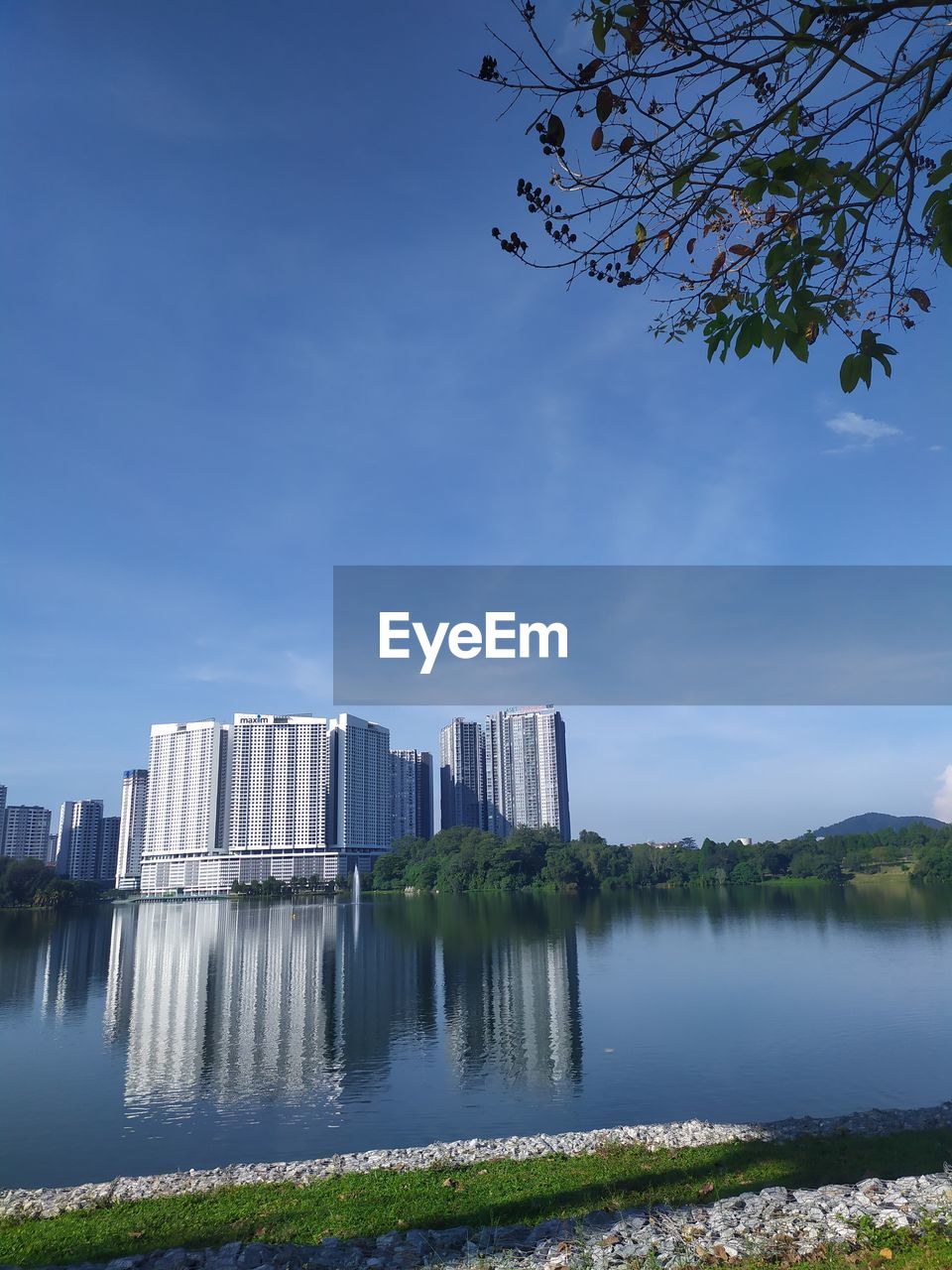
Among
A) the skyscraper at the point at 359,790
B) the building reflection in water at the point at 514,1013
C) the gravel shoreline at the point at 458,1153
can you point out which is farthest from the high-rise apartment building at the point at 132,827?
the gravel shoreline at the point at 458,1153

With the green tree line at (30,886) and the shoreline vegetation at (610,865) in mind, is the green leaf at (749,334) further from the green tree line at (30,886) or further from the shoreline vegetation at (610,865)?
the green tree line at (30,886)

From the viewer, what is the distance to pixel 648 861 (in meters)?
91.4

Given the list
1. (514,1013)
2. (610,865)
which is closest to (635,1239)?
(514,1013)

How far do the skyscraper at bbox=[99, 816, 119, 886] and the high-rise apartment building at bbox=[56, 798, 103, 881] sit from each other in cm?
58

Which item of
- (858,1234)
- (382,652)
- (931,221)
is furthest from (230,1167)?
(931,221)

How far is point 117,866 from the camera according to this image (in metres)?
131

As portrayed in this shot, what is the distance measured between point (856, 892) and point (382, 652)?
202 feet

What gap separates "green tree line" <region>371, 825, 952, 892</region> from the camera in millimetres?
85000

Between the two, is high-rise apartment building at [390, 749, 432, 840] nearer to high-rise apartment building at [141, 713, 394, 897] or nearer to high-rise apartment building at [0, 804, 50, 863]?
high-rise apartment building at [141, 713, 394, 897]

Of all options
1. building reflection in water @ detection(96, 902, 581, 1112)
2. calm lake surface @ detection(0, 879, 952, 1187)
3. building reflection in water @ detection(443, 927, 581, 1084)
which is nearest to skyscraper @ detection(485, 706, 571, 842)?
building reflection in water @ detection(96, 902, 581, 1112)

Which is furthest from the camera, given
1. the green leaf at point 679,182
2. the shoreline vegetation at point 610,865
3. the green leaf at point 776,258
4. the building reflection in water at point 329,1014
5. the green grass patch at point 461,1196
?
the shoreline vegetation at point 610,865

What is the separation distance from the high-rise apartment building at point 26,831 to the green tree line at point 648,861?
221 feet

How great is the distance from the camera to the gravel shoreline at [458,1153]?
10.3 metres

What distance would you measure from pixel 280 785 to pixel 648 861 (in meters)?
51.4
